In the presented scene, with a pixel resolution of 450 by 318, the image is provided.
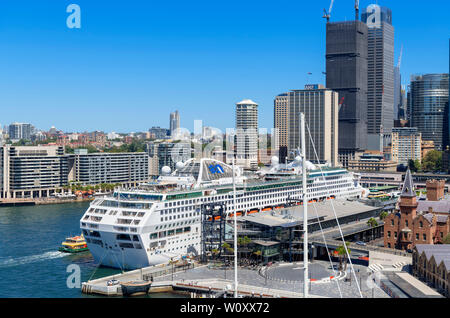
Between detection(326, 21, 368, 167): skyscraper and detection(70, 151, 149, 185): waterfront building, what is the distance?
34.5m

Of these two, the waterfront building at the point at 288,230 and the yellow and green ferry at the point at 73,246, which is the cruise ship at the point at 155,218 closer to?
the waterfront building at the point at 288,230

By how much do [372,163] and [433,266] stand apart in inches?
2555

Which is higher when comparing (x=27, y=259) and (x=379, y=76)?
(x=379, y=76)

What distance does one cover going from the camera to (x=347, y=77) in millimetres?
87500

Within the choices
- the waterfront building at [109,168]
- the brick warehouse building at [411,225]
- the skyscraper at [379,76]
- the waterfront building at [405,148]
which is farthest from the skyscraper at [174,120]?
the brick warehouse building at [411,225]

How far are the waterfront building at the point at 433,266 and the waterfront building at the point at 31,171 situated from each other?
156 feet

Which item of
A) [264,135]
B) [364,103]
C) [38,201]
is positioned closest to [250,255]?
[38,201]

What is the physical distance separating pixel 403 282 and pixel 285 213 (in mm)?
9946

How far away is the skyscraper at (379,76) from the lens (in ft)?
325

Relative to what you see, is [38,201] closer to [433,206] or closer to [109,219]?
[109,219]

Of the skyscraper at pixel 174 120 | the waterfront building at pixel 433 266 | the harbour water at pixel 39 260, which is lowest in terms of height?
the harbour water at pixel 39 260

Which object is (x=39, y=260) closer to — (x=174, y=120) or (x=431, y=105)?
(x=431, y=105)

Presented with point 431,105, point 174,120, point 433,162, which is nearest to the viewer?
point 433,162

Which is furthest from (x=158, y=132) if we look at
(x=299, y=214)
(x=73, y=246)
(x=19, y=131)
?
(x=299, y=214)
